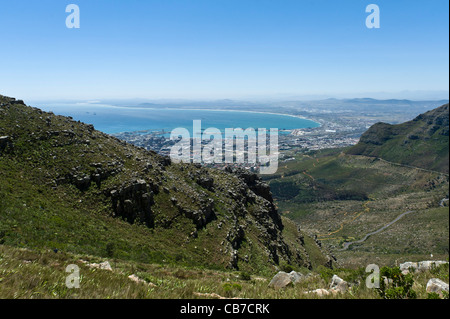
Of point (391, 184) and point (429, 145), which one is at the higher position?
point (429, 145)

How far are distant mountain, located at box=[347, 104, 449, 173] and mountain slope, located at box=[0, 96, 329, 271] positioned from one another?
5468 inches

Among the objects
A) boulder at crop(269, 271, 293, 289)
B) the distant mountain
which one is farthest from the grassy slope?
the distant mountain

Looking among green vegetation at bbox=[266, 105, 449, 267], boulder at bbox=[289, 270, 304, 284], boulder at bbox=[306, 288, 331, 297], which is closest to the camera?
boulder at bbox=[306, 288, 331, 297]

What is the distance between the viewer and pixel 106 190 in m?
22.7

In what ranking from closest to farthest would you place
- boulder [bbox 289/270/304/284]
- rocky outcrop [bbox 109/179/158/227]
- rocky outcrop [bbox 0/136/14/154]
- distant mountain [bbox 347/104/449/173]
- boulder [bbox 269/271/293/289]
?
boulder [bbox 269/271/293/289]
boulder [bbox 289/270/304/284]
rocky outcrop [bbox 0/136/14/154]
rocky outcrop [bbox 109/179/158/227]
distant mountain [bbox 347/104/449/173]

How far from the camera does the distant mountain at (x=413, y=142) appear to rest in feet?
437

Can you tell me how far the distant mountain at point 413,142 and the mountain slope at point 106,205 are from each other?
138898 mm

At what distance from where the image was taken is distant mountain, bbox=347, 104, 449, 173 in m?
133

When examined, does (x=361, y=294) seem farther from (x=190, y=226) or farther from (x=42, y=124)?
(x=42, y=124)

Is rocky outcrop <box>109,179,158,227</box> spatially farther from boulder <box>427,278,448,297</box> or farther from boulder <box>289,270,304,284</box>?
boulder <box>427,278,448,297</box>
